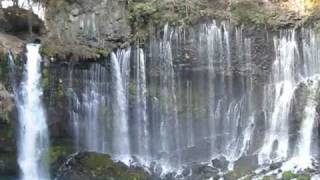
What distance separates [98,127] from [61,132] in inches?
44.9

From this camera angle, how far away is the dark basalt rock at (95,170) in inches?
727

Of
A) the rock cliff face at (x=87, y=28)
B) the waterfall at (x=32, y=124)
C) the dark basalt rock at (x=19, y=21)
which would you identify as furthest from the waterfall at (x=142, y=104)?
the dark basalt rock at (x=19, y=21)

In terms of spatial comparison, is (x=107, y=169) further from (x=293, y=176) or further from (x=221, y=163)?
(x=293, y=176)

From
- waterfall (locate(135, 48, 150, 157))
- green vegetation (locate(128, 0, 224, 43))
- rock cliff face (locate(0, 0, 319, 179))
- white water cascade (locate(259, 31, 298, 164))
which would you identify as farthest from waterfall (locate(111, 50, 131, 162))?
white water cascade (locate(259, 31, 298, 164))

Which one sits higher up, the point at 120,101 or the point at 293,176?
the point at 120,101

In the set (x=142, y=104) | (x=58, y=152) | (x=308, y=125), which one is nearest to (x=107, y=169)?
(x=58, y=152)

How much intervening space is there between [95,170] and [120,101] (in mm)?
2297

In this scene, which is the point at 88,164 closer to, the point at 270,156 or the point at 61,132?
the point at 61,132

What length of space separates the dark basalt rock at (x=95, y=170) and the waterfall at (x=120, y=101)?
866 millimetres

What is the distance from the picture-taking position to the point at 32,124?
18750 millimetres

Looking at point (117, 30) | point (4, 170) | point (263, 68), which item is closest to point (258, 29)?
point (263, 68)

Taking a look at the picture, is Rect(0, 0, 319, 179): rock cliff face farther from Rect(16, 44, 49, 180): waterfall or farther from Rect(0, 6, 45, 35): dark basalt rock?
Rect(16, 44, 49, 180): waterfall

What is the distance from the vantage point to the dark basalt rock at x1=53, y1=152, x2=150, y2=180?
60.6ft

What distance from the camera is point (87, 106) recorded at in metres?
19.2
